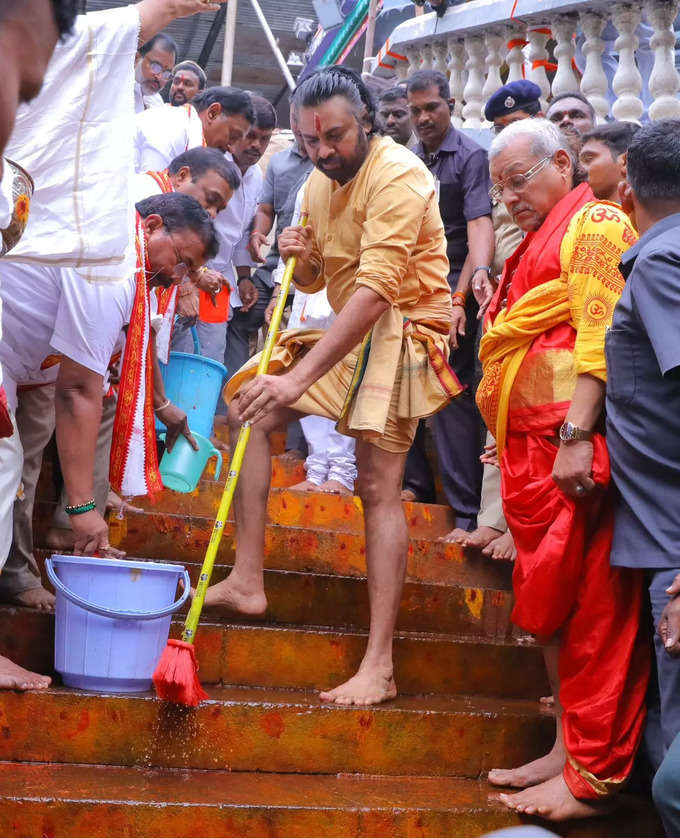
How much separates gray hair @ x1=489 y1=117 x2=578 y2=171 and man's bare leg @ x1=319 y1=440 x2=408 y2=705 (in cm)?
114

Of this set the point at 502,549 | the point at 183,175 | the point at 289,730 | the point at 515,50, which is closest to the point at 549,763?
the point at 289,730

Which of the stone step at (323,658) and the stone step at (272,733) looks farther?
the stone step at (323,658)

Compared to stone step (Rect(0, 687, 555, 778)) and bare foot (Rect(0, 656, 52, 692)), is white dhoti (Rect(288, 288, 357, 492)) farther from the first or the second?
bare foot (Rect(0, 656, 52, 692))

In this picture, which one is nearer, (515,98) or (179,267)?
(179,267)

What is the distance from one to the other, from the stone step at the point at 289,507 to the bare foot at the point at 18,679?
5.50 ft

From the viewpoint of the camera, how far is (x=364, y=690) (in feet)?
12.0

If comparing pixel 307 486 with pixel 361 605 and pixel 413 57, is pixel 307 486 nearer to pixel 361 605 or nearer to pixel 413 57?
pixel 361 605

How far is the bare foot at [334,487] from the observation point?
551 cm

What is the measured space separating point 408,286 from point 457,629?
146cm

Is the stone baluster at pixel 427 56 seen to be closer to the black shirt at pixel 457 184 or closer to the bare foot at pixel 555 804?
the black shirt at pixel 457 184

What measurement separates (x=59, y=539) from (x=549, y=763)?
84.1 inches

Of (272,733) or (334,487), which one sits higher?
(334,487)

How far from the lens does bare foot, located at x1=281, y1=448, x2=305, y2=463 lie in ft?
19.5

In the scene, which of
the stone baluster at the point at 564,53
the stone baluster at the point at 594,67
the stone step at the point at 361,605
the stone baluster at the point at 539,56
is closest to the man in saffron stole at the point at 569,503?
the stone step at the point at 361,605
